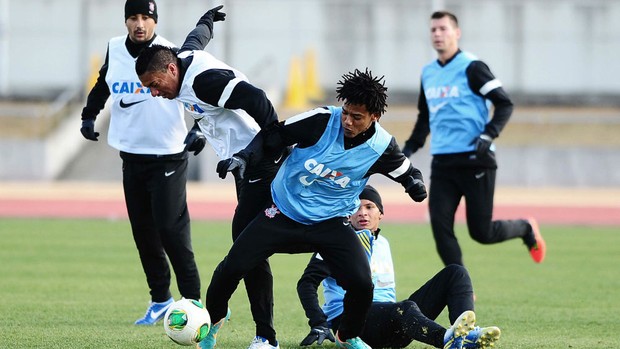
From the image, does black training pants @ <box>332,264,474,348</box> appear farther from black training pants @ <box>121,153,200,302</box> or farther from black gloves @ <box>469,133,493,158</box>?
black gloves @ <box>469,133,493,158</box>

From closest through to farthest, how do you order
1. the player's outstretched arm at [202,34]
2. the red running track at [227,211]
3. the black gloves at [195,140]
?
the black gloves at [195,140], the player's outstretched arm at [202,34], the red running track at [227,211]

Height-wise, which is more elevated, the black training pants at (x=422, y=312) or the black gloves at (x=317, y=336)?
the black training pants at (x=422, y=312)

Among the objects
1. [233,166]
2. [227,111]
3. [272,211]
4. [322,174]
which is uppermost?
[227,111]

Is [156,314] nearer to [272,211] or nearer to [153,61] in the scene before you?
[272,211]

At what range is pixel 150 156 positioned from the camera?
8.51 meters

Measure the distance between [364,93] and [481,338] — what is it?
1.71m

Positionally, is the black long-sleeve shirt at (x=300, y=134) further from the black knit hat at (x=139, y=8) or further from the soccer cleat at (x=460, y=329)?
the black knit hat at (x=139, y=8)

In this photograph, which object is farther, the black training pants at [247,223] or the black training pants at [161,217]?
the black training pants at [161,217]

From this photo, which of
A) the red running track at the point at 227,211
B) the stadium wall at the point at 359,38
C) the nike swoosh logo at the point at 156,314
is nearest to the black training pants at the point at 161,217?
the nike swoosh logo at the point at 156,314

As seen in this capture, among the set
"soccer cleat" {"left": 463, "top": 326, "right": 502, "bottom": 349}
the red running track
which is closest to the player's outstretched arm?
"soccer cleat" {"left": 463, "top": 326, "right": 502, "bottom": 349}

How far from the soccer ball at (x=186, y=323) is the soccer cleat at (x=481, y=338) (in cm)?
171

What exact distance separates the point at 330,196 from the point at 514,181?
23.2 meters

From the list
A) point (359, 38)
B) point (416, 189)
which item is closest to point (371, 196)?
point (416, 189)

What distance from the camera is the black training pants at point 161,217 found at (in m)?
8.42
